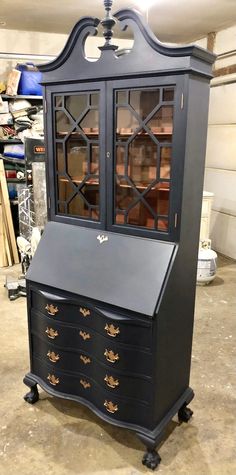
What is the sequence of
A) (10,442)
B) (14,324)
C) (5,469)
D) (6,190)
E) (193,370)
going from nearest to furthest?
(5,469)
(10,442)
(193,370)
(14,324)
(6,190)

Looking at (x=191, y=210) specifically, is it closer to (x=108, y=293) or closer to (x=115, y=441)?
(x=108, y=293)

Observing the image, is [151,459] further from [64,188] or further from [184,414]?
[64,188]

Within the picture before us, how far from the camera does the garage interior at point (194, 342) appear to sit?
6.15 ft

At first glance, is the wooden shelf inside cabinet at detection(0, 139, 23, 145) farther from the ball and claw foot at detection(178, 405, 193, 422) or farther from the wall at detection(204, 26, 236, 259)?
the ball and claw foot at detection(178, 405, 193, 422)

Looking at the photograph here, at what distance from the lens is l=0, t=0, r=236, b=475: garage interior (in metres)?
1.88

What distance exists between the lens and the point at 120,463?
1836mm

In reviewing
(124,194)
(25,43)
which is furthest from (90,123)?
(25,43)

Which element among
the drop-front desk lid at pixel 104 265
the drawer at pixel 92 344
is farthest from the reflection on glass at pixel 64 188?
the drawer at pixel 92 344

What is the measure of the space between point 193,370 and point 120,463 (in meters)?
0.92

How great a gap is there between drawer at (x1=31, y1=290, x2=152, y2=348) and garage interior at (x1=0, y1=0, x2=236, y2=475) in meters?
0.62

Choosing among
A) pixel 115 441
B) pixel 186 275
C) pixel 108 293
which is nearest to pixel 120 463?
pixel 115 441

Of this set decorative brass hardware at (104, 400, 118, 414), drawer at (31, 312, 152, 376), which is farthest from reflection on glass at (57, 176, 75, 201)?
decorative brass hardware at (104, 400, 118, 414)

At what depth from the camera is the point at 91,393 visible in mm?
1972

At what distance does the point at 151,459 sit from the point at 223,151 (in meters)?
4.02
